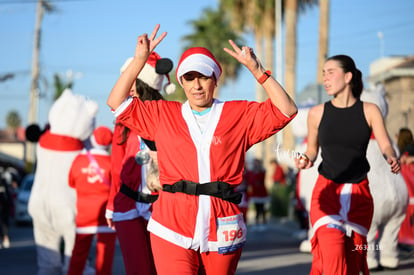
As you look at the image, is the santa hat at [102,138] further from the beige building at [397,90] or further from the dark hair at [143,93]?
the beige building at [397,90]

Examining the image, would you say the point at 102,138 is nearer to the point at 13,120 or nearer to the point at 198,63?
the point at 198,63

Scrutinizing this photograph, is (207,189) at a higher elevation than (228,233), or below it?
higher

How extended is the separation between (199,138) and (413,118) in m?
10.1

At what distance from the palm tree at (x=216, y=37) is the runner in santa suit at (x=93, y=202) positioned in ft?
143

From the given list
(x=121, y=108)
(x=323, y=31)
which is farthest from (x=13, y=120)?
(x=121, y=108)

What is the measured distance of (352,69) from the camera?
247 inches

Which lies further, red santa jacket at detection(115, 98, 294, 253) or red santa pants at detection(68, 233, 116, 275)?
red santa pants at detection(68, 233, 116, 275)

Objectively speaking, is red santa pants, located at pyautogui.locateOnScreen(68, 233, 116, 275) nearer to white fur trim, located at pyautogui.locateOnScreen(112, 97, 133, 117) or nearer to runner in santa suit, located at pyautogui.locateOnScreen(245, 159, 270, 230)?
white fur trim, located at pyautogui.locateOnScreen(112, 97, 133, 117)

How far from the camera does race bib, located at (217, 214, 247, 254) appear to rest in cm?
429

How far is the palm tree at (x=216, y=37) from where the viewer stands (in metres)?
53.0

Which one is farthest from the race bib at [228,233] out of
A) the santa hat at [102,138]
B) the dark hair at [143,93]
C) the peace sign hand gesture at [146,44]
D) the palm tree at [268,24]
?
the palm tree at [268,24]

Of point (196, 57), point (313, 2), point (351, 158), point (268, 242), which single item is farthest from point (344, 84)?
point (313, 2)

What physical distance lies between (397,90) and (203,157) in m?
18.8

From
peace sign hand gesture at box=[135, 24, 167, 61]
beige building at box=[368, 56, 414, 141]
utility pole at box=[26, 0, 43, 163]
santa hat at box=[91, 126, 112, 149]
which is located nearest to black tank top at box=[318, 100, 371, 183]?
peace sign hand gesture at box=[135, 24, 167, 61]
